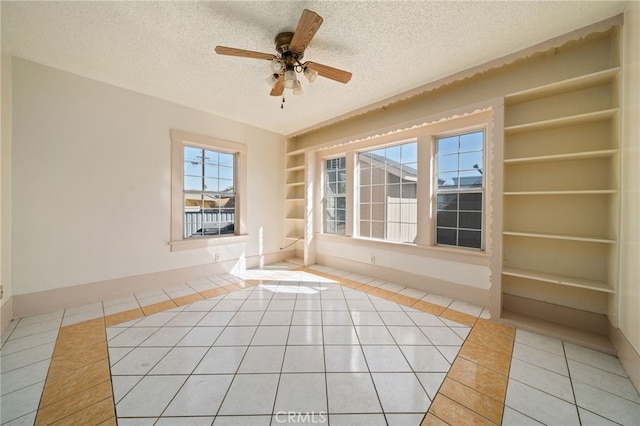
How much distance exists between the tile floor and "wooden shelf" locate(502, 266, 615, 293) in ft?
1.78

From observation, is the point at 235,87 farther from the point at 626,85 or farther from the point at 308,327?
the point at 626,85

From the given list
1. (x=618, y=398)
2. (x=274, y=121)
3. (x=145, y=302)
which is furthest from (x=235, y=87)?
(x=618, y=398)

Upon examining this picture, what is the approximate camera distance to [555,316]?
92.4 inches

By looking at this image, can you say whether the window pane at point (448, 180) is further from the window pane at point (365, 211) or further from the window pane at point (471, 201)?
the window pane at point (365, 211)

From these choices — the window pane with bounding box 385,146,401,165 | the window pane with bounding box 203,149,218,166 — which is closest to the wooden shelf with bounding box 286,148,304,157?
the window pane with bounding box 203,149,218,166

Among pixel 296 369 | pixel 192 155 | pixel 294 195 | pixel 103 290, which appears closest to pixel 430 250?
pixel 296 369

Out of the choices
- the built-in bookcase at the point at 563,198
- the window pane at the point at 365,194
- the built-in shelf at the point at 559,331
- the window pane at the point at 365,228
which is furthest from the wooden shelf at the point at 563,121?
the window pane at the point at 365,228

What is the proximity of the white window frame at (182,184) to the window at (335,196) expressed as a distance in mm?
1673

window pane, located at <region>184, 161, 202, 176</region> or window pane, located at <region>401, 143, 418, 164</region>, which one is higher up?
window pane, located at <region>401, 143, 418, 164</region>

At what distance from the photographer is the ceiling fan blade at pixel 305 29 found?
1.59 m

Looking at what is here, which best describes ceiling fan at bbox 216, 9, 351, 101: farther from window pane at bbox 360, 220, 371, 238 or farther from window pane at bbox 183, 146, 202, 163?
window pane at bbox 360, 220, 371, 238

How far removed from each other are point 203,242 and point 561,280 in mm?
4526

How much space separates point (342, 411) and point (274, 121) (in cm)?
417

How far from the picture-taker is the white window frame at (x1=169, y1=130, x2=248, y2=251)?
3479 mm
